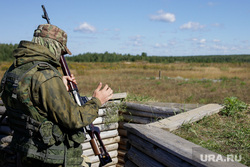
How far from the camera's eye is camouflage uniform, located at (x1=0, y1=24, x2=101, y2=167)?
6.98 ft

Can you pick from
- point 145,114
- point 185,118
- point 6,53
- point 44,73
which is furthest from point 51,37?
point 6,53

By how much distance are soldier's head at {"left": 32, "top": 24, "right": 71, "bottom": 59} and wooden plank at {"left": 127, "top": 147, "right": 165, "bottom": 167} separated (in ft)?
5.68

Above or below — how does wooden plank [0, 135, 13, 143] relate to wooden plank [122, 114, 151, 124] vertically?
below

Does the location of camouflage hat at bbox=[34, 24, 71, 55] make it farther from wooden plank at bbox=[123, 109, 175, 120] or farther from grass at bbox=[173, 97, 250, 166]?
wooden plank at bbox=[123, 109, 175, 120]

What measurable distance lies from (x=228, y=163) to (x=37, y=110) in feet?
5.96

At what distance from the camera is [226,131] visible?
3646 mm

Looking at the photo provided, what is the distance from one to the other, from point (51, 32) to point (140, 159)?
1.99 metres

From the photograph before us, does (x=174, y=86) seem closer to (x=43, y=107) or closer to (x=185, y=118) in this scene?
(x=185, y=118)

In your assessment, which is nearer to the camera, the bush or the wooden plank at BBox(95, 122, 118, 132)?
the bush

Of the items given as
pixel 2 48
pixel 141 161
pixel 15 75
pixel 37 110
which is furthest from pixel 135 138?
pixel 2 48

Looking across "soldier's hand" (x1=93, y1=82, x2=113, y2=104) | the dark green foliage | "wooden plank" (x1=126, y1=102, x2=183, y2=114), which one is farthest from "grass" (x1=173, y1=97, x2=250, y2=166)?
the dark green foliage

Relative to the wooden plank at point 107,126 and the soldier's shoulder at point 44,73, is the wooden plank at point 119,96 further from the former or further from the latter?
the soldier's shoulder at point 44,73

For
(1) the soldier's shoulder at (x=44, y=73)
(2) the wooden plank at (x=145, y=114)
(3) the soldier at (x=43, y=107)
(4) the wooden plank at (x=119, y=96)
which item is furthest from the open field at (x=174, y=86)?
(1) the soldier's shoulder at (x=44, y=73)

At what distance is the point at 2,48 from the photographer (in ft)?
123
